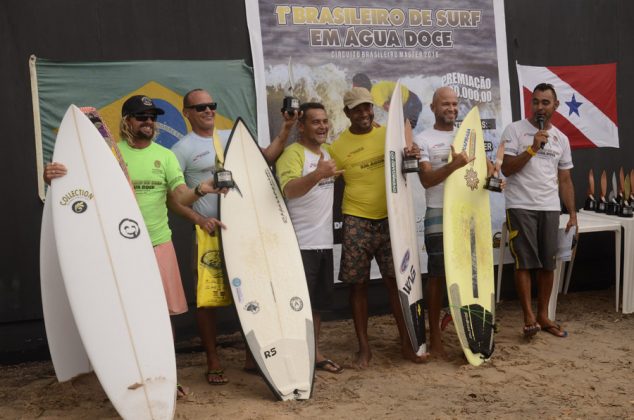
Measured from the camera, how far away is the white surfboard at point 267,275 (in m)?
3.50

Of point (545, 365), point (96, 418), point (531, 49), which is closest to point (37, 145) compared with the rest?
point (96, 418)

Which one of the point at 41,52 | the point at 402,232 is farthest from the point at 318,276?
the point at 41,52

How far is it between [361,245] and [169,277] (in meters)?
1.04

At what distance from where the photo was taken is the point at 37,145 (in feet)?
13.7

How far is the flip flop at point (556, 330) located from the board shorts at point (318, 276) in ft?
5.09

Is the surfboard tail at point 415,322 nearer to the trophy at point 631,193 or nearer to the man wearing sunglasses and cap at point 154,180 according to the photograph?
the man wearing sunglasses and cap at point 154,180

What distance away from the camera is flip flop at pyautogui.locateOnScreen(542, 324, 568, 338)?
4437mm

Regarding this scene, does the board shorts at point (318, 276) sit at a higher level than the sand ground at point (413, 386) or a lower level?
higher

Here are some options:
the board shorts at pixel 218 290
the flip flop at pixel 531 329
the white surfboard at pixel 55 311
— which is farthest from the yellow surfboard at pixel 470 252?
the white surfboard at pixel 55 311

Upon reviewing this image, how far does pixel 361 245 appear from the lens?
385 cm

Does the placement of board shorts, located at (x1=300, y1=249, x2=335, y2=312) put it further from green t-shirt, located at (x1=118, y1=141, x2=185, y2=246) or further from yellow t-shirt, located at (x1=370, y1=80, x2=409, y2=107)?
yellow t-shirt, located at (x1=370, y1=80, x2=409, y2=107)

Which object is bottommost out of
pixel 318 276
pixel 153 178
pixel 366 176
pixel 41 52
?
pixel 318 276

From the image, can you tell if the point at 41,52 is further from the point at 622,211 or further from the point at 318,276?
the point at 622,211

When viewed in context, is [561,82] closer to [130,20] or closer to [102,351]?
[130,20]
